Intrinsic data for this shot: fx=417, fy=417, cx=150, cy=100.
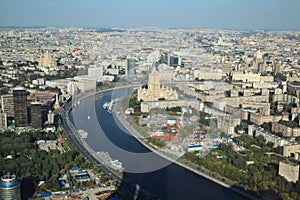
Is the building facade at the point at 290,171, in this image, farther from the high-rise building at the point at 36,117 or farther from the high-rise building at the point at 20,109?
the high-rise building at the point at 20,109

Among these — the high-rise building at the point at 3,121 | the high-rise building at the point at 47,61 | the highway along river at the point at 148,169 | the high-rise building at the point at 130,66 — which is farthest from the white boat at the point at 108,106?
the high-rise building at the point at 47,61

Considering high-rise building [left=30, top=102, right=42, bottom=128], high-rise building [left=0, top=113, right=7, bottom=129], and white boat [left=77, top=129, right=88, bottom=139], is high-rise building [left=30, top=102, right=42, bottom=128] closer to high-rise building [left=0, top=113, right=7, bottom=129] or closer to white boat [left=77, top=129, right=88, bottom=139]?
high-rise building [left=0, top=113, right=7, bottom=129]

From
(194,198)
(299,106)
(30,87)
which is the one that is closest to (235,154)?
(194,198)

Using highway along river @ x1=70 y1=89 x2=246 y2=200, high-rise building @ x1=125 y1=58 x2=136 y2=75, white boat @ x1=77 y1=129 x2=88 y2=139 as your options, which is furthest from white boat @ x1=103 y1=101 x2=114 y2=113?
high-rise building @ x1=125 y1=58 x2=136 y2=75

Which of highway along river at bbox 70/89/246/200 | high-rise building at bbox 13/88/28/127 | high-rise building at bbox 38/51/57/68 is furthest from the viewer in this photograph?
high-rise building at bbox 38/51/57/68

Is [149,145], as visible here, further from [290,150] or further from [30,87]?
[30,87]
